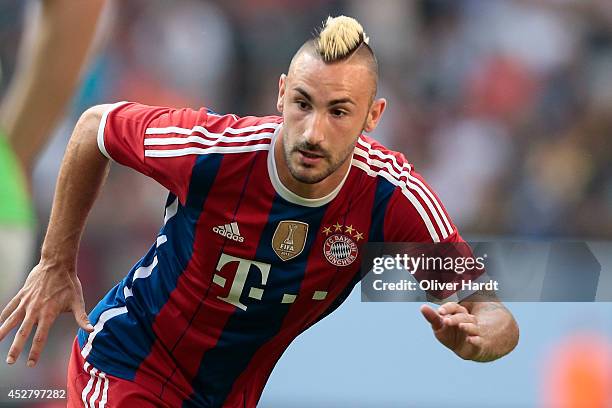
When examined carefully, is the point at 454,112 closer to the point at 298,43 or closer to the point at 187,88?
the point at 298,43

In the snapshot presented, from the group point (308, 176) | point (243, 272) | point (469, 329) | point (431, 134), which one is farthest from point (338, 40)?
point (431, 134)

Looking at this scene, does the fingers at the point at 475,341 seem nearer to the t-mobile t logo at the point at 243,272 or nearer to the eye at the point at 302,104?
the t-mobile t logo at the point at 243,272

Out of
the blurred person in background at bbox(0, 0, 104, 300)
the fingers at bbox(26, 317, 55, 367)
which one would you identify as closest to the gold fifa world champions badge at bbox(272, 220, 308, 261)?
the fingers at bbox(26, 317, 55, 367)

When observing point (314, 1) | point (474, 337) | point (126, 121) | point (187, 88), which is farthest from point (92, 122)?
point (314, 1)

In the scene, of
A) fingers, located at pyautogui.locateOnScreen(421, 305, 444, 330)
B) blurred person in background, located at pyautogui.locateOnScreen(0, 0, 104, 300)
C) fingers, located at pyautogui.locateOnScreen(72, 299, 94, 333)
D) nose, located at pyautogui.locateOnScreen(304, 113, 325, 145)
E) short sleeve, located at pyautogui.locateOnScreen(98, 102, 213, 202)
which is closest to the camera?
fingers, located at pyautogui.locateOnScreen(421, 305, 444, 330)

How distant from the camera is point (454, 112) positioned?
5238 millimetres

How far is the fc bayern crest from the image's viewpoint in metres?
2.90

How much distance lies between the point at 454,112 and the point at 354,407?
1.71 metres

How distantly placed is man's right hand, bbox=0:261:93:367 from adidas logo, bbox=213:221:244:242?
0.51m

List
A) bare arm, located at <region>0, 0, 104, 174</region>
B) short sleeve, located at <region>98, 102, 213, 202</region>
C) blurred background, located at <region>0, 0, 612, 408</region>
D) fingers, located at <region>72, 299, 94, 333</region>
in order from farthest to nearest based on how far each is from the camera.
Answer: blurred background, located at <region>0, 0, 612, 408</region>, bare arm, located at <region>0, 0, 104, 174</region>, fingers, located at <region>72, 299, 94, 333</region>, short sleeve, located at <region>98, 102, 213, 202</region>

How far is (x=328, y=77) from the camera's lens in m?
2.68

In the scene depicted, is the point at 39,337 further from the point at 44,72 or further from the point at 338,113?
the point at 44,72

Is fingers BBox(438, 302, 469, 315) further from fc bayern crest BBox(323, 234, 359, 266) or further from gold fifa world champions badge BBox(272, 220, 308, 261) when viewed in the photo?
gold fifa world champions badge BBox(272, 220, 308, 261)

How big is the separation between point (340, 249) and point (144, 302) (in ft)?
2.20
